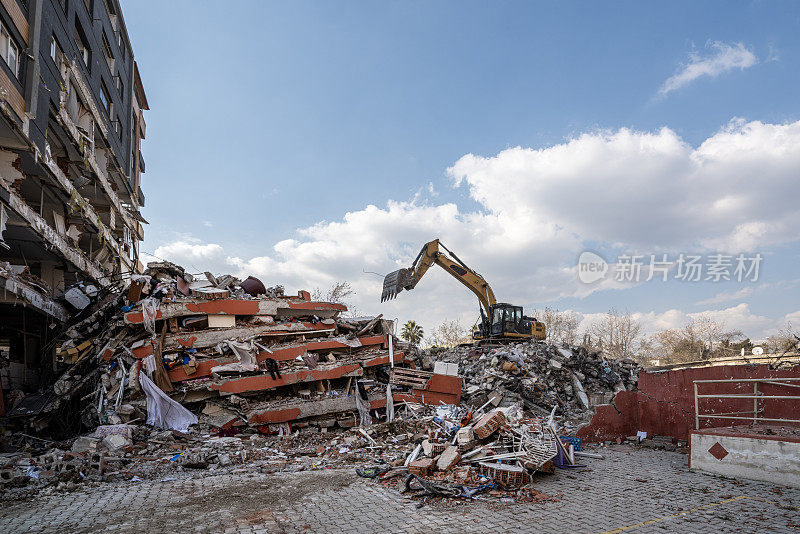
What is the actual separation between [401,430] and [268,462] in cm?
291

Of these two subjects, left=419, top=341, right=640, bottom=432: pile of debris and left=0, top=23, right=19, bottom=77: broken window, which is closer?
left=0, top=23, right=19, bottom=77: broken window

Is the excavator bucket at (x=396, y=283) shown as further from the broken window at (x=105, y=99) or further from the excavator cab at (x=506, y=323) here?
the broken window at (x=105, y=99)

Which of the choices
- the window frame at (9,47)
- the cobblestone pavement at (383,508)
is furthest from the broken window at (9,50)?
the cobblestone pavement at (383,508)

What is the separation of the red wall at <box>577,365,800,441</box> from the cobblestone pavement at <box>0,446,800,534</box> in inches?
101

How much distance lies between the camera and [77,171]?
1777 cm

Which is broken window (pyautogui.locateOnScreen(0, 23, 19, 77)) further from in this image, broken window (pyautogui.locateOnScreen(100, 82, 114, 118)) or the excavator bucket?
the excavator bucket

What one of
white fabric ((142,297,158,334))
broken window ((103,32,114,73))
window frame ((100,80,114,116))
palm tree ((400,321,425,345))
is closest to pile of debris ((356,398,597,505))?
white fabric ((142,297,158,334))

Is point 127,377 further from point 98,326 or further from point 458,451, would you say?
point 458,451

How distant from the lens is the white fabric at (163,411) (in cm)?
985

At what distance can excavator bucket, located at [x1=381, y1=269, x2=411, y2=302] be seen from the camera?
16875mm

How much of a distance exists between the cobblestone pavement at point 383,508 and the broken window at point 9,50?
10734 mm

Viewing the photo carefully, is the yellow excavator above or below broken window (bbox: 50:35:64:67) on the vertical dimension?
below

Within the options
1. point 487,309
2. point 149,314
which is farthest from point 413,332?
point 149,314

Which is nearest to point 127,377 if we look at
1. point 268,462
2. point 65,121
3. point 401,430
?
point 268,462
